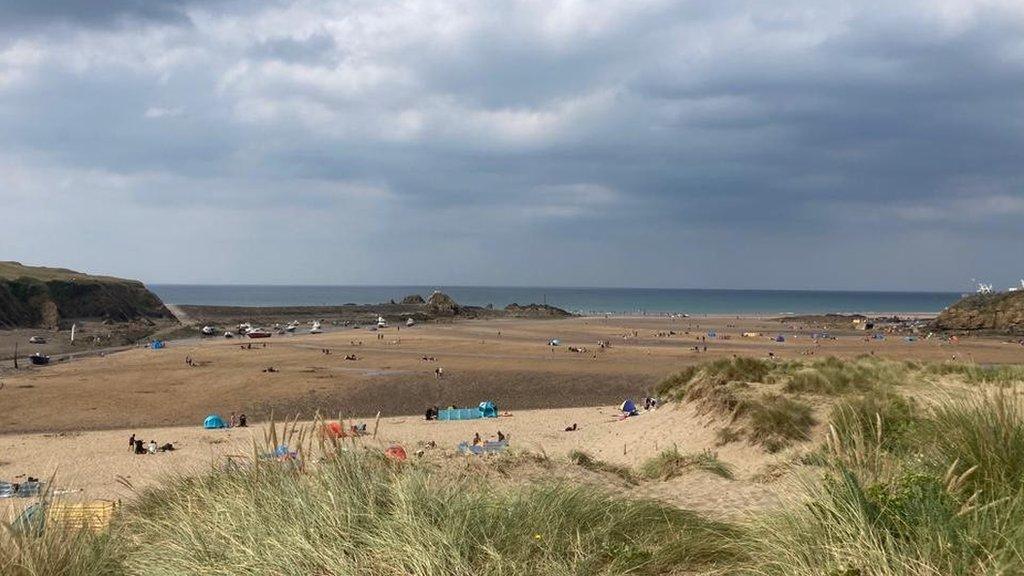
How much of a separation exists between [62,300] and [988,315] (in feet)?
300

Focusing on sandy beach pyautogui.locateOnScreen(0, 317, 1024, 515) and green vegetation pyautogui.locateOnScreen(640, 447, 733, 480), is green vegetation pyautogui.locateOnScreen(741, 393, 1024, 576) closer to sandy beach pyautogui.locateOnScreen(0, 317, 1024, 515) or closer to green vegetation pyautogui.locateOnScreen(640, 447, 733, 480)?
sandy beach pyautogui.locateOnScreen(0, 317, 1024, 515)

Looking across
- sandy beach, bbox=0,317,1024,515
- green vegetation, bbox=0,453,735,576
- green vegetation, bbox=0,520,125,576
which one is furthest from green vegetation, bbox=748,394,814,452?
green vegetation, bbox=0,520,125,576

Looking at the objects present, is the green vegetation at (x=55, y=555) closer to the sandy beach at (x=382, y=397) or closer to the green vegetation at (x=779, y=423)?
the sandy beach at (x=382, y=397)

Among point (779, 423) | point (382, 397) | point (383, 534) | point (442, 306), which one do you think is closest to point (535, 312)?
point (442, 306)

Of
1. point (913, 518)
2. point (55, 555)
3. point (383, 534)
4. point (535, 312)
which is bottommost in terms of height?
point (535, 312)

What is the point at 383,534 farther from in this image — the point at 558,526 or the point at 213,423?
the point at 213,423

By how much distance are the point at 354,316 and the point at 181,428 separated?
220ft

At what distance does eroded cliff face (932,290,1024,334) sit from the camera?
66312 mm

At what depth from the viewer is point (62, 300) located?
2985 inches

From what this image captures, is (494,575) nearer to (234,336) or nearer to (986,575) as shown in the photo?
(986,575)

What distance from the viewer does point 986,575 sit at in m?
3.31

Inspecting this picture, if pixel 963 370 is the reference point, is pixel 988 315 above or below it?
above

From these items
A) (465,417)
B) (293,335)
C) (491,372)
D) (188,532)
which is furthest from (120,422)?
(293,335)

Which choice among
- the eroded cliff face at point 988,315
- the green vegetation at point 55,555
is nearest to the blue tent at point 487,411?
the green vegetation at point 55,555
